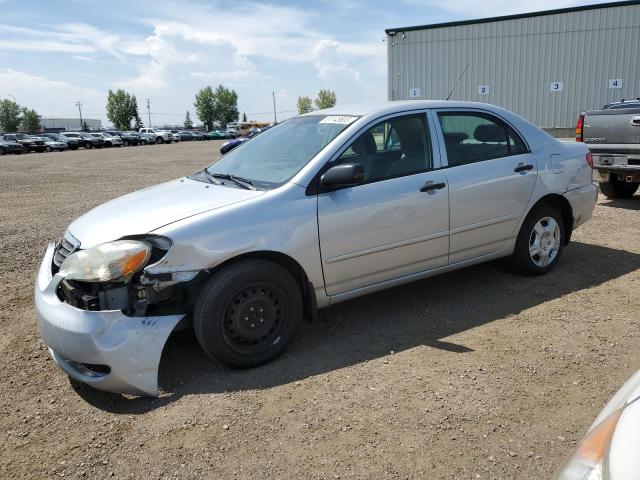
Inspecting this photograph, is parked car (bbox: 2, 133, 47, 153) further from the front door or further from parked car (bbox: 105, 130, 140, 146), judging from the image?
the front door

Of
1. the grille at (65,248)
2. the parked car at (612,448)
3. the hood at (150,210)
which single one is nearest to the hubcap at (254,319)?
the hood at (150,210)

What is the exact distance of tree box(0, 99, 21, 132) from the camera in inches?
4240

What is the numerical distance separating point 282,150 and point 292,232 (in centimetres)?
94

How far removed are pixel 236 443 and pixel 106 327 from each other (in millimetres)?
989

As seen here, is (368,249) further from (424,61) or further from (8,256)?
(424,61)

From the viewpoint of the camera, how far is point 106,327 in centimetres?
298

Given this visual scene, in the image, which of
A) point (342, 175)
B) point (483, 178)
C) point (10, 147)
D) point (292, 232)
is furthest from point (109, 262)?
point (10, 147)

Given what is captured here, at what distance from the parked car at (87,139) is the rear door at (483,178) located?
163 feet

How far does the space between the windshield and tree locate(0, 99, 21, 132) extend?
12115cm

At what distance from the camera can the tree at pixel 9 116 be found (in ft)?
353

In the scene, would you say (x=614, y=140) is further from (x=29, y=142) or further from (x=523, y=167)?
(x=29, y=142)

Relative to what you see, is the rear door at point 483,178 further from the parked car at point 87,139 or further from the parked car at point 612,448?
the parked car at point 87,139

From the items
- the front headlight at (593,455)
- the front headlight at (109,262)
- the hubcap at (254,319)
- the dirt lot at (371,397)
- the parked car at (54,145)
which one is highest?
the parked car at (54,145)

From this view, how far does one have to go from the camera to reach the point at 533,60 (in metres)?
22.6
